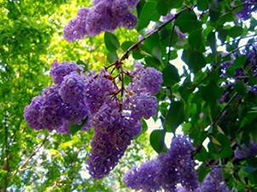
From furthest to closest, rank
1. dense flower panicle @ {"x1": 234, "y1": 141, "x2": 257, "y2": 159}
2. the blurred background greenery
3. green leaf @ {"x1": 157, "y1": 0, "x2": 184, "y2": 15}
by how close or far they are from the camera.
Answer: the blurred background greenery → dense flower panicle @ {"x1": 234, "y1": 141, "x2": 257, "y2": 159} → green leaf @ {"x1": 157, "y1": 0, "x2": 184, "y2": 15}

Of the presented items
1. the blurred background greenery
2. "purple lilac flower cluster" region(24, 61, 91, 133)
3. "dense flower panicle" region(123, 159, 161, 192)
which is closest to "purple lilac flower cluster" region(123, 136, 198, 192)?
"dense flower panicle" region(123, 159, 161, 192)

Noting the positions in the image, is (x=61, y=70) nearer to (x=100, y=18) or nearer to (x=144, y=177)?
(x=100, y=18)

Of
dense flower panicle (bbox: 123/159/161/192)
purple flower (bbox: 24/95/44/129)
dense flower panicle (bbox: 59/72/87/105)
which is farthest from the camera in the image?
dense flower panicle (bbox: 123/159/161/192)

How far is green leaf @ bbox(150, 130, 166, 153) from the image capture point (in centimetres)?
134

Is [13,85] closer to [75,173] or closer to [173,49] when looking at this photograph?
[75,173]

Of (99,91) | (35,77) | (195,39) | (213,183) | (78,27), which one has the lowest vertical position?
(213,183)

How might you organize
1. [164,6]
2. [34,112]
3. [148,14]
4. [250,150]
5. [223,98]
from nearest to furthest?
[34,112]
[164,6]
[148,14]
[250,150]
[223,98]

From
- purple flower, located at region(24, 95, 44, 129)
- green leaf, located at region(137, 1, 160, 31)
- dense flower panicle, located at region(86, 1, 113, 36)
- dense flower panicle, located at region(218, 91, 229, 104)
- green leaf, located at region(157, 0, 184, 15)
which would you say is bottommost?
dense flower panicle, located at region(218, 91, 229, 104)

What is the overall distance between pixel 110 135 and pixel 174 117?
1.29 ft

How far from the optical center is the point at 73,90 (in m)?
1.04

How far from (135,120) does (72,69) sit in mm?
272

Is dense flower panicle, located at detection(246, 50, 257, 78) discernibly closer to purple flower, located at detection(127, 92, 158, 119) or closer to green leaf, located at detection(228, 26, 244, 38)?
green leaf, located at detection(228, 26, 244, 38)

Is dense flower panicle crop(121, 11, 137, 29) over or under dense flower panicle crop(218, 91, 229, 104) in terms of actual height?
over

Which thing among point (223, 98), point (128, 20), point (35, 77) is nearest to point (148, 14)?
point (128, 20)
